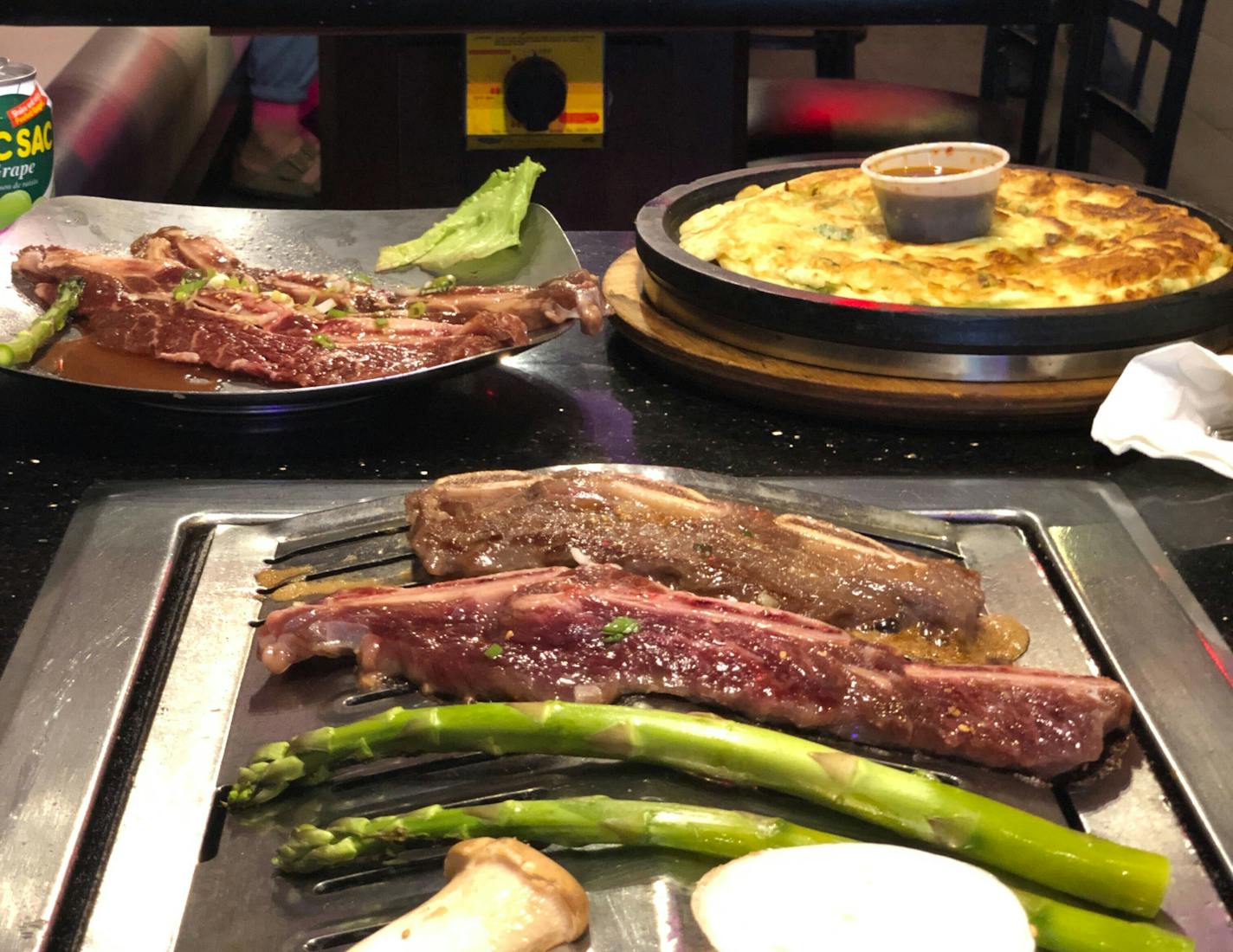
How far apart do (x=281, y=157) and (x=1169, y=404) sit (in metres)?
5.68

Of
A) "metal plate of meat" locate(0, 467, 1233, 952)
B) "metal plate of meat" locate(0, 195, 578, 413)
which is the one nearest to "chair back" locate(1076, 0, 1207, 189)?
"metal plate of meat" locate(0, 195, 578, 413)

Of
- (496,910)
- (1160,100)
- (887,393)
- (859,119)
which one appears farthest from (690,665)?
(859,119)

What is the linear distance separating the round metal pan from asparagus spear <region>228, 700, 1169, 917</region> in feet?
3.95

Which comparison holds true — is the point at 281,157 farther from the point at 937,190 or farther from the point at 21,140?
the point at 937,190

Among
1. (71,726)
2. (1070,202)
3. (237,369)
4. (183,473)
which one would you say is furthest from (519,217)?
(71,726)

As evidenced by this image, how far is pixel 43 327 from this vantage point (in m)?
2.63

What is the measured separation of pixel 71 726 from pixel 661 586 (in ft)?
2.83

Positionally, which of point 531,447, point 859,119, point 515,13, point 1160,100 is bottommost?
point 531,447

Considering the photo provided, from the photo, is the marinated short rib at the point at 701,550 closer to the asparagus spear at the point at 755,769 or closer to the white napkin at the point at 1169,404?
the asparagus spear at the point at 755,769

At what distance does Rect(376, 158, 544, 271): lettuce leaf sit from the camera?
10.3ft

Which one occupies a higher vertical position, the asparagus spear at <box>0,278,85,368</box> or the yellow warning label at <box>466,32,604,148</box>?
the yellow warning label at <box>466,32,604,148</box>

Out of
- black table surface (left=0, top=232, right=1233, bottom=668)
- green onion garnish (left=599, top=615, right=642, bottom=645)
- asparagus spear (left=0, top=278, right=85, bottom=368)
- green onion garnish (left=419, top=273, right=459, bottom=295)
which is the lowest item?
black table surface (left=0, top=232, right=1233, bottom=668)

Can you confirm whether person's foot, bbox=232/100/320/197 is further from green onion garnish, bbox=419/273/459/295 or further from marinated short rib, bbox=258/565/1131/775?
marinated short rib, bbox=258/565/1131/775

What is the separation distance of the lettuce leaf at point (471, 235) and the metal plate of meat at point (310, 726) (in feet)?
3.35
